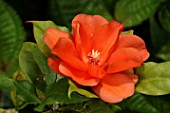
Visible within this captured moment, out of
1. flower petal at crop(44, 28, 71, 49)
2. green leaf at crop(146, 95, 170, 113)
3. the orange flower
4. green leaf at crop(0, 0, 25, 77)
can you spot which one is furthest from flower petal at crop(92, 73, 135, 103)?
green leaf at crop(146, 95, 170, 113)

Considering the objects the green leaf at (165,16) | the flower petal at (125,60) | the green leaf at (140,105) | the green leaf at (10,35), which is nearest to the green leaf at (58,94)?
the flower petal at (125,60)

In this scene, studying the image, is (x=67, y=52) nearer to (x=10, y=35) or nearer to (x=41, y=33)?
(x=41, y=33)

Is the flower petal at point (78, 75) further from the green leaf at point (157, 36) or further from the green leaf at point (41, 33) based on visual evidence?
the green leaf at point (157, 36)

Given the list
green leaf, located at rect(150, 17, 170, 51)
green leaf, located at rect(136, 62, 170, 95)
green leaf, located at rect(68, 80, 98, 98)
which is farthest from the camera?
green leaf, located at rect(150, 17, 170, 51)

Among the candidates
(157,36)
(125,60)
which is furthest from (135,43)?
(157,36)

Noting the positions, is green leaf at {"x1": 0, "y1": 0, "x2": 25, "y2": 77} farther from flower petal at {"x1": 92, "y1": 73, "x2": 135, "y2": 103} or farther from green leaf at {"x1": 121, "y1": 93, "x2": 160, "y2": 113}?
flower petal at {"x1": 92, "y1": 73, "x2": 135, "y2": 103}

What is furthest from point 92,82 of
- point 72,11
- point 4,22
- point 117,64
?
point 72,11

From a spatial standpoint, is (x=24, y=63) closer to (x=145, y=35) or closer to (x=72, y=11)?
(x=72, y=11)
